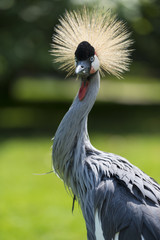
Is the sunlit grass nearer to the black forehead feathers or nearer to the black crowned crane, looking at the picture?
the black crowned crane

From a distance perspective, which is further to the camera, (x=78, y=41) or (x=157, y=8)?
(x=157, y=8)

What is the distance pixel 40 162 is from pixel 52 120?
97.4 inches

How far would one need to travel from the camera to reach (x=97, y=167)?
84.9 inches

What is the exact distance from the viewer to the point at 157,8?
6.85 m

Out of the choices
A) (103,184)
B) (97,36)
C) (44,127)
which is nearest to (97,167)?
(103,184)

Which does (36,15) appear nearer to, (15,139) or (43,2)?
(43,2)

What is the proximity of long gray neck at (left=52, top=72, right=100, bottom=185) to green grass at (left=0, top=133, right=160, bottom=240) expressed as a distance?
127 cm

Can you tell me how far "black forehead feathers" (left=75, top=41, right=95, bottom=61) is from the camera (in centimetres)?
206

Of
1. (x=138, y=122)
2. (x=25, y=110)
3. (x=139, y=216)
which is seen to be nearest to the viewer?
(x=139, y=216)

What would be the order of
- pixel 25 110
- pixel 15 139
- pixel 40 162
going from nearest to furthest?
pixel 40 162
pixel 15 139
pixel 25 110

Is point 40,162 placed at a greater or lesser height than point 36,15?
lesser

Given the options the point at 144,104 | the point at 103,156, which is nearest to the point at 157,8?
the point at 144,104

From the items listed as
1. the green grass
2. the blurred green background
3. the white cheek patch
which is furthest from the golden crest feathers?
the green grass

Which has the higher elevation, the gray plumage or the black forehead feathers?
the black forehead feathers
